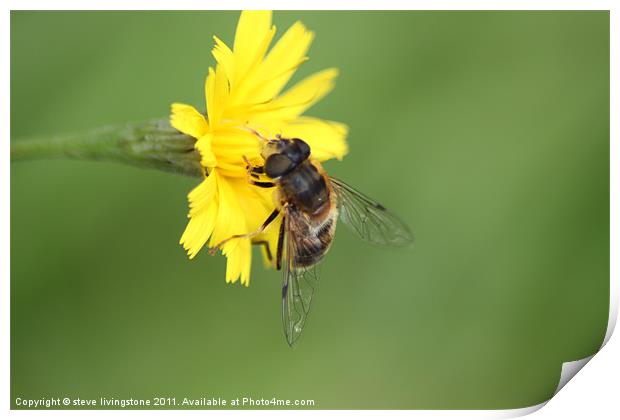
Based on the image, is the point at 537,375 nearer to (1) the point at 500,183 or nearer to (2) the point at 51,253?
(1) the point at 500,183

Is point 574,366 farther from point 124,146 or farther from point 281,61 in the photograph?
point 124,146

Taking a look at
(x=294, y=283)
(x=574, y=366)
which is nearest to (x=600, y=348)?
(x=574, y=366)

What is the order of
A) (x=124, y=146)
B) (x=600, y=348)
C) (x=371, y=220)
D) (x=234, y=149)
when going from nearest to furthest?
(x=234, y=149) → (x=124, y=146) → (x=371, y=220) → (x=600, y=348)

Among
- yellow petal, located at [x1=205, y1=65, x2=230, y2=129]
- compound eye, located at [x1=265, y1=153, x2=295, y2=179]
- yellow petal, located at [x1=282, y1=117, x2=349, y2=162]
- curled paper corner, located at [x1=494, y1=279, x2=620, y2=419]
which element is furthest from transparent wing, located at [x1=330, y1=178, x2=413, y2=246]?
curled paper corner, located at [x1=494, y1=279, x2=620, y2=419]

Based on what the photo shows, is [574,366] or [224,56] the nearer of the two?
[224,56]

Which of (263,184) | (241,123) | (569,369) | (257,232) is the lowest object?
(569,369)

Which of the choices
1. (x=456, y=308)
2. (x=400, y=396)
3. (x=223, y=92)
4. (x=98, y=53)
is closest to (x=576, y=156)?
(x=456, y=308)

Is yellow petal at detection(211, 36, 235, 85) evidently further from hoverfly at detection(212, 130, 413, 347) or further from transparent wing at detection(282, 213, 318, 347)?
Answer: transparent wing at detection(282, 213, 318, 347)
